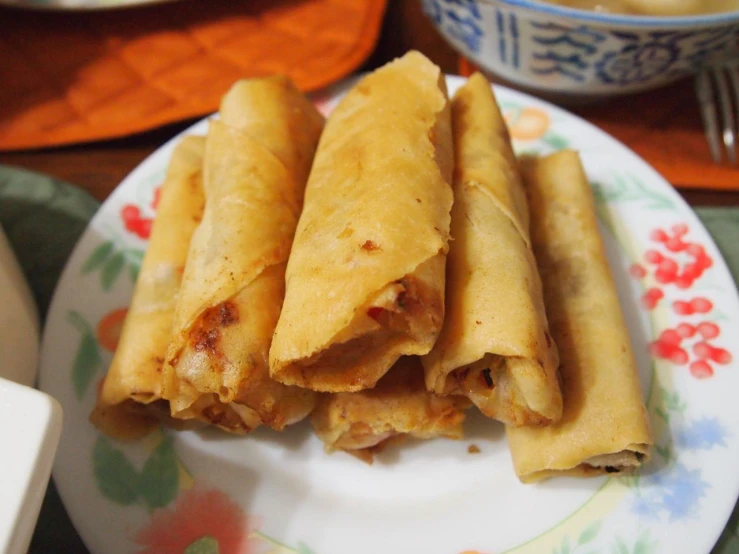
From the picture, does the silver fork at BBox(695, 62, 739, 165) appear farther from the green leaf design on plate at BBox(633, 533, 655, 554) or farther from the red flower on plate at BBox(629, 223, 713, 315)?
the green leaf design on plate at BBox(633, 533, 655, 554)

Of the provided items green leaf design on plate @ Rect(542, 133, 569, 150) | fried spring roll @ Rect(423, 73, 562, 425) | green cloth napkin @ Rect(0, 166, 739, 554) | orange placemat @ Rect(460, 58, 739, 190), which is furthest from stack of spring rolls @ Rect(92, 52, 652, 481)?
orange placemat @ Rect(460, 58, 739, 190)

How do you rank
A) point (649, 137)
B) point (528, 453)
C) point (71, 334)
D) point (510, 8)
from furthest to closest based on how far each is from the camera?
1. point (649, 137)
2. point (510, 8)
3. point (71, 334)
4. point (528, 453)

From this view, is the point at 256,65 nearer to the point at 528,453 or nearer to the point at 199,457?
the point at 199,457

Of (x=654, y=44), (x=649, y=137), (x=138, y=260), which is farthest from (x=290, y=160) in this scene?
(x=649, y=137)

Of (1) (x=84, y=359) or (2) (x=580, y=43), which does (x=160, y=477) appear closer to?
(1) (x=84, y=359)

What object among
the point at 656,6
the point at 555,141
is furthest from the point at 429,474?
the point at 656,6

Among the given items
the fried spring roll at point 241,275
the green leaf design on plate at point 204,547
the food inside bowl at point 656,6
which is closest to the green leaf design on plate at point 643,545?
the fried spring roll at point 241,275
